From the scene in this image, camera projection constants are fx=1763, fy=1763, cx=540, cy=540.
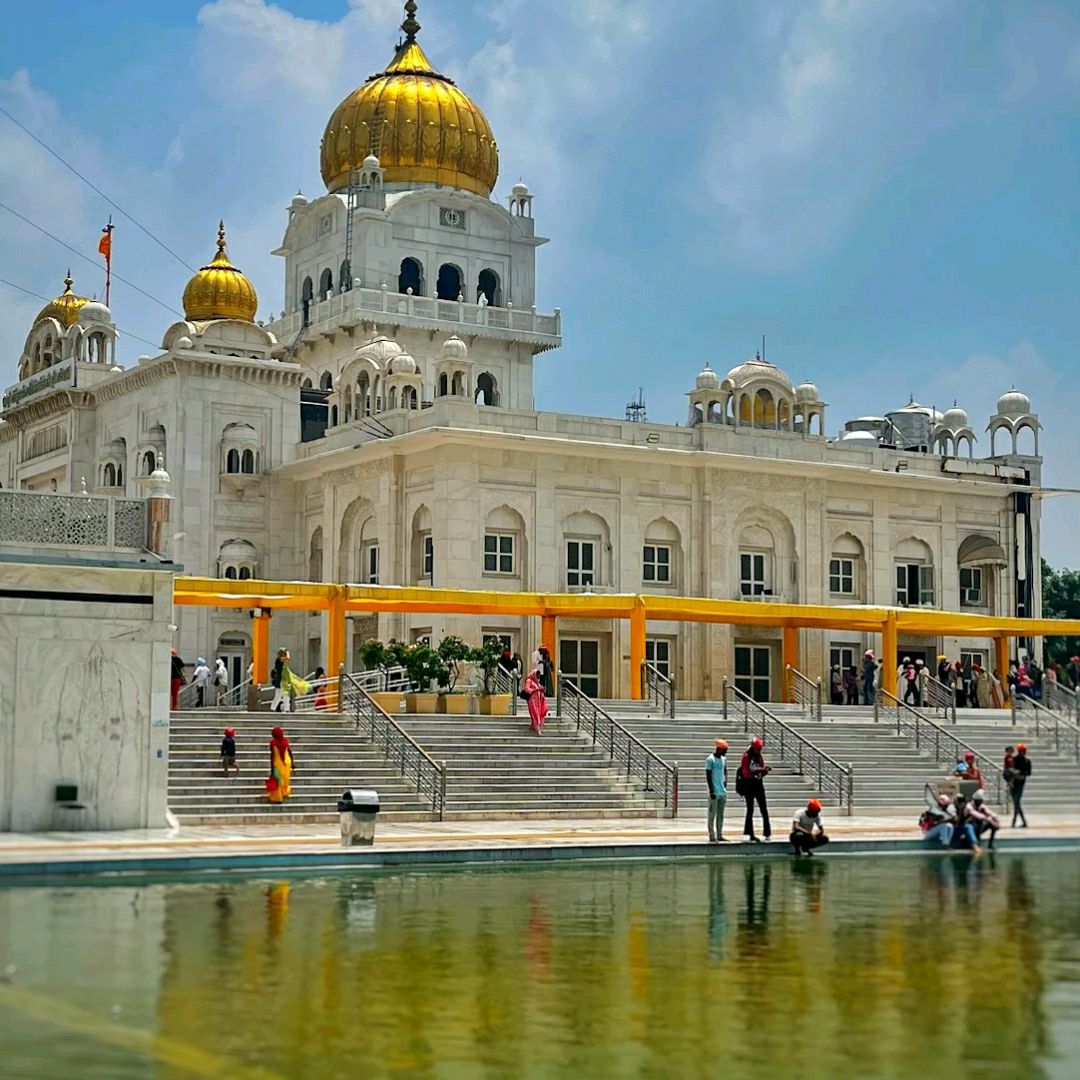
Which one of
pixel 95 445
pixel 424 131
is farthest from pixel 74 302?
pixel 424 131

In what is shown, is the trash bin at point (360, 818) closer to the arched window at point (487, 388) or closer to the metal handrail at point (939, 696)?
the metal handrail at point (939, 696)

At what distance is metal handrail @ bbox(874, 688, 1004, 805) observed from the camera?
108 ft

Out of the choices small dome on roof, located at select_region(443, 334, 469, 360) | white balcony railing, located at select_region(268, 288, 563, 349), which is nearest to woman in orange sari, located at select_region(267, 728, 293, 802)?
small dome on roof, located at select_region(443, 334, 469, 360)

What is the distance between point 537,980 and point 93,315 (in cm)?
4662

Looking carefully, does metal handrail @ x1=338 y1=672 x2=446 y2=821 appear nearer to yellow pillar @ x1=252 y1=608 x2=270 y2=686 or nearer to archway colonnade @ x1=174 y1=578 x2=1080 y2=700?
archway colonnade @ x1=174 y1=578 x2=1080 y2=700

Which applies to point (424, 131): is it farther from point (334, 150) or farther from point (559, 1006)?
point (559, 1006)

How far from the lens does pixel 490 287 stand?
5744 centimetres

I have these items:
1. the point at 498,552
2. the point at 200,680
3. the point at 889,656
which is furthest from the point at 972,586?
the point at 200,680

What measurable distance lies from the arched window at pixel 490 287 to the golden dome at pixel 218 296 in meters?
7.59

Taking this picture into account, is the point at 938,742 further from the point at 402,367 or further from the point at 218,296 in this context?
the point at 218,296

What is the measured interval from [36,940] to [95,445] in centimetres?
4301

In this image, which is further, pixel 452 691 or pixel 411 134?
pixel 411 134

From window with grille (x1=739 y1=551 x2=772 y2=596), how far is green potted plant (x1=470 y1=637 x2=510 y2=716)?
13891mm

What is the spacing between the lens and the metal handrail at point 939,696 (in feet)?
131
